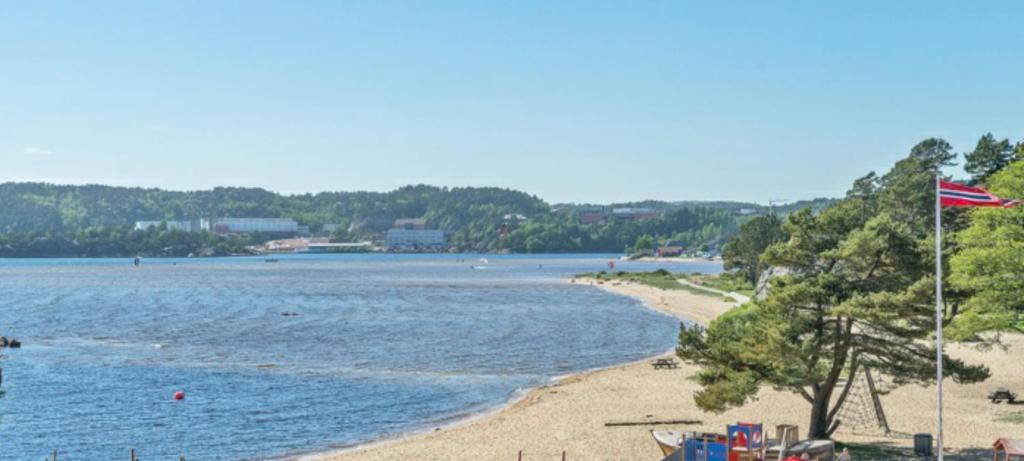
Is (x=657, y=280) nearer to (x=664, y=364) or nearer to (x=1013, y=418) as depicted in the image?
(x=664, y=364)

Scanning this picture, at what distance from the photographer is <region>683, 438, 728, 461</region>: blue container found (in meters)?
29.1

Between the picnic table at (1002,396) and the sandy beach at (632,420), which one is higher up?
the picnic table at (1002,396)

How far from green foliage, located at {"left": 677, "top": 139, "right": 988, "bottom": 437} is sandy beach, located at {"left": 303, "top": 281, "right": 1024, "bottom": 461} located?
13.0ft

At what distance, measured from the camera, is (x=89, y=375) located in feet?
199

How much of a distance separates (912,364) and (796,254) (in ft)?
15.8

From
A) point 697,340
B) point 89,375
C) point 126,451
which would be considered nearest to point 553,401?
point 697,340

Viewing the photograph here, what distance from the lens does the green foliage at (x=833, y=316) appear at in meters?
30.5

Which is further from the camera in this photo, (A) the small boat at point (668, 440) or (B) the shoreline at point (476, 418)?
(B) the shoreline at point (476, 418)

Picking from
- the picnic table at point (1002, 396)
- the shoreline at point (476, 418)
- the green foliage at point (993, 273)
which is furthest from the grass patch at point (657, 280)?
the green foliage at point (993, 273)

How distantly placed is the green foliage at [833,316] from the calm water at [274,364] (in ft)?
57.8

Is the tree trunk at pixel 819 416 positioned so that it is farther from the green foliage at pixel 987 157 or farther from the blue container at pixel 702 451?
the green foliage at pixel 987 157

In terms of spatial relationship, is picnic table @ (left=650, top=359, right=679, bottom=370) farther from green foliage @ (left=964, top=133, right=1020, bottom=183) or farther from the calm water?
green foliage @ (left=964, top=133, right=1020, bottom=183)

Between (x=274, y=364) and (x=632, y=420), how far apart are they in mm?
31425

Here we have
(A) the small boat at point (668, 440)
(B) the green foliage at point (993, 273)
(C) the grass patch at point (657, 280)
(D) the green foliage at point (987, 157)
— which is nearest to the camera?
(A) the small boat at point (668, 440)
